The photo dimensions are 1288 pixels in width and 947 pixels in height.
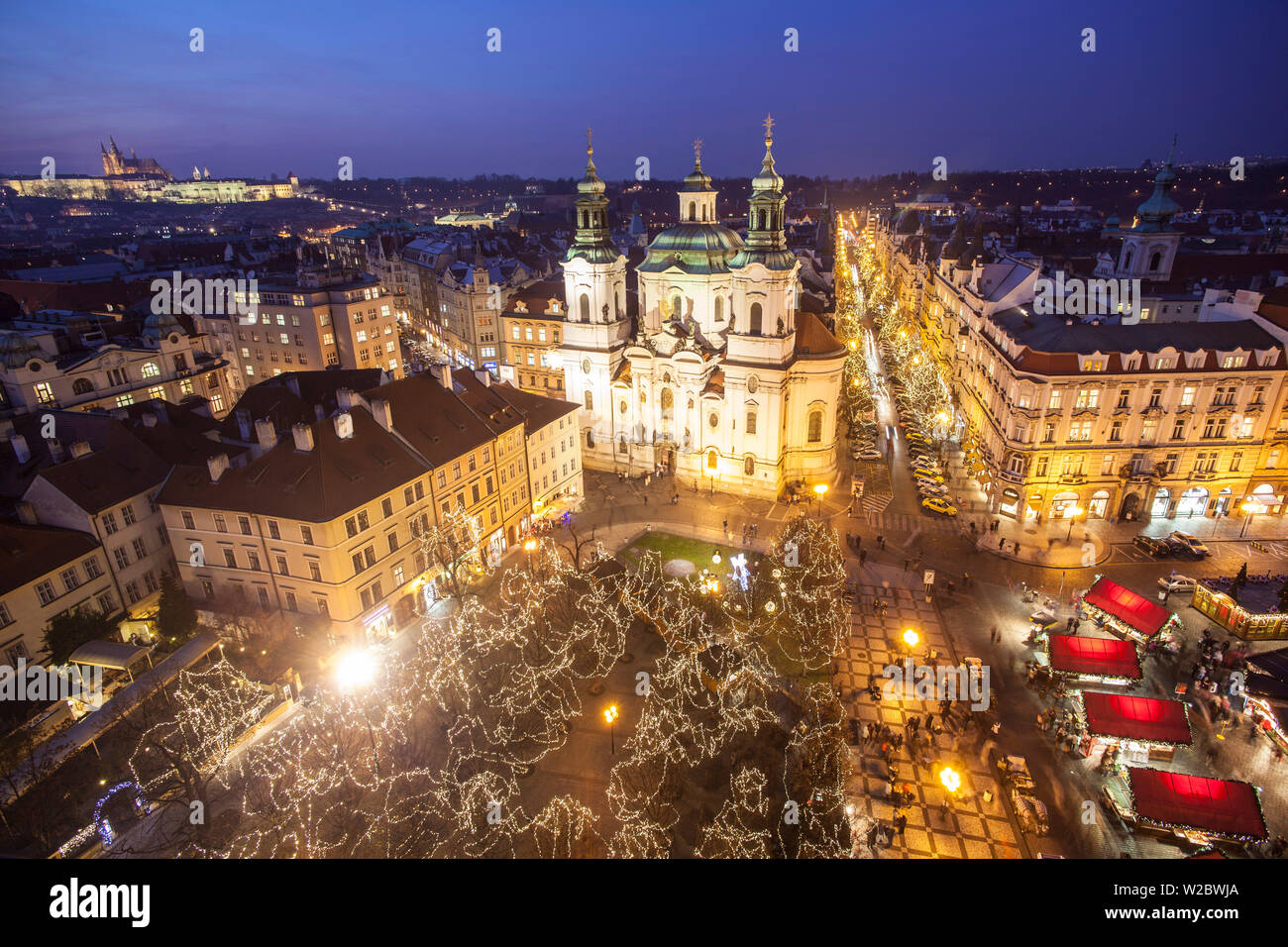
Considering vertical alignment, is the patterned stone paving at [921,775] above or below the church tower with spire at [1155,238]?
below

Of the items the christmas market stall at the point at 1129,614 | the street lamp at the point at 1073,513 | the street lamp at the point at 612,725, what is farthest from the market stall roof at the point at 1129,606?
the street lamp at the point at 612,725

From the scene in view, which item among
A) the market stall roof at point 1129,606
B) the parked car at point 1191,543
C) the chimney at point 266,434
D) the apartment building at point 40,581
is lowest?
the parked car at point 1191,543

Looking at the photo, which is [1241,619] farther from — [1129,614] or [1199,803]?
[1199,803]

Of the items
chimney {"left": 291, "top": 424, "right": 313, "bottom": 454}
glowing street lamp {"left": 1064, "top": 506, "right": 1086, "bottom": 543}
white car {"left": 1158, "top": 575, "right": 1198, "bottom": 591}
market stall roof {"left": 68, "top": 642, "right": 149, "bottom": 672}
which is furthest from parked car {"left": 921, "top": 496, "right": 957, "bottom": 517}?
market stall roof {"left": 68, "top": 642, "right": 149, "bottom": 672}

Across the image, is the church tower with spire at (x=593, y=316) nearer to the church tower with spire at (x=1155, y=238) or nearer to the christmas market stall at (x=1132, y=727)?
the christmas market stall at (x=1132, y=727)

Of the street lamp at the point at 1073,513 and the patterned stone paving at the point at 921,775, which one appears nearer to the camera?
the patterned stone paving at the point at 921,775

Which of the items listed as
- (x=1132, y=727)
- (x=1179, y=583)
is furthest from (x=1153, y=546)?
(x=1132, y=727)
